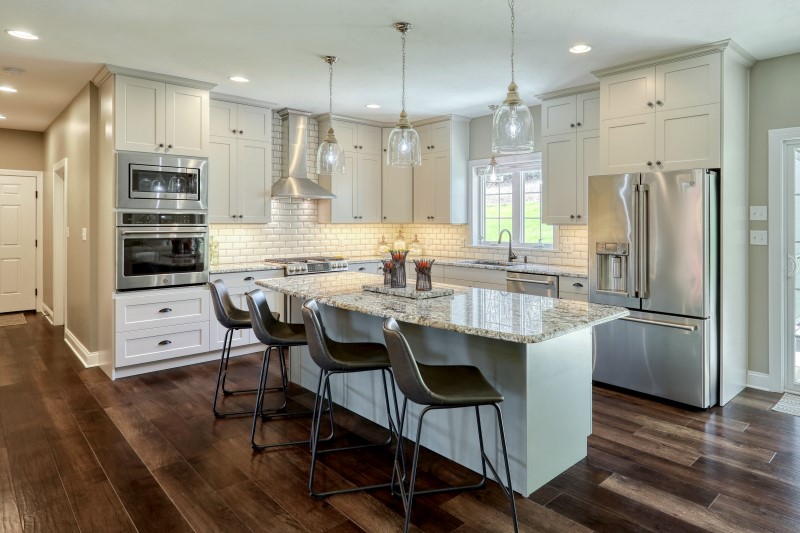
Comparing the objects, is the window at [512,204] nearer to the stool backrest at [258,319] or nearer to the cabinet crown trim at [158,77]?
the cabinet crown trim at [158,77]

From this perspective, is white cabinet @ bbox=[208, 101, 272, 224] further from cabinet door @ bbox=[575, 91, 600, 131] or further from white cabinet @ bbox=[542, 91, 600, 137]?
cabinet door @ bbox=[575, 91, 600, 131]

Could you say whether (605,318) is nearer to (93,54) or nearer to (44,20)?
(44,20)

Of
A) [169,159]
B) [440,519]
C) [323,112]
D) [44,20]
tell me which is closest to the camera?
[440,519]

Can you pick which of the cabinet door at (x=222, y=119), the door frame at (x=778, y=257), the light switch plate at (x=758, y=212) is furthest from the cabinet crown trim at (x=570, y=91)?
the cabinet door at (x=222, y=119)

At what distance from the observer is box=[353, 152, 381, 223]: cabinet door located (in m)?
6.47

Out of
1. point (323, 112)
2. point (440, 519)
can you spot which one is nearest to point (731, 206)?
point (440, 519)

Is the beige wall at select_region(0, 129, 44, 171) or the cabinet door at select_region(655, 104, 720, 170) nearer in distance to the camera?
the cabinet door at select_region(655, 104, 720, 170)

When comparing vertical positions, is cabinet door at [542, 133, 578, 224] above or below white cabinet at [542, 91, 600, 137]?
below

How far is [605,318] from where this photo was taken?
2.43 metres

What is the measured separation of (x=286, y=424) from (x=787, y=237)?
394 centimetres

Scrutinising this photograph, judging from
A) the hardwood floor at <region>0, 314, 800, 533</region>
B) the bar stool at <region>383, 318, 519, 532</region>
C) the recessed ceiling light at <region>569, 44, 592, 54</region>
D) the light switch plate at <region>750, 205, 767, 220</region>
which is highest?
the recessed ceiling light at <region>569, 44, 592, 54</region>

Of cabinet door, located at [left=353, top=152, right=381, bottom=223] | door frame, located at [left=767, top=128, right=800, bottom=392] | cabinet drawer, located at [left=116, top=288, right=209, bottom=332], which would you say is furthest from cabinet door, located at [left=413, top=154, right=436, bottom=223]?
door frame, located at [left=767, top=128, right=800, bottom=392]

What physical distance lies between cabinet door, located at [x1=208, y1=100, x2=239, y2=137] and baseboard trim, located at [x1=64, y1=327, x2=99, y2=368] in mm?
2383

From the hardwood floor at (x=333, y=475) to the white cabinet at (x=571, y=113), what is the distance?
8.08 ft
